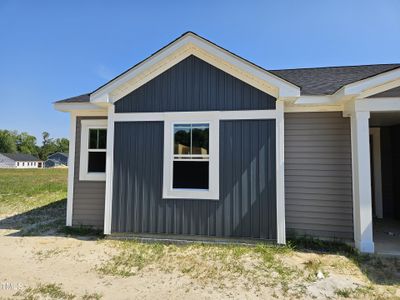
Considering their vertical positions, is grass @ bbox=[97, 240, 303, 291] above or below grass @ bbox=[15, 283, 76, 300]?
above

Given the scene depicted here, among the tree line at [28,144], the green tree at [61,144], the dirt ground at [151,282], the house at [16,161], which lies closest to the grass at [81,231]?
the dirt ground at [151,282]

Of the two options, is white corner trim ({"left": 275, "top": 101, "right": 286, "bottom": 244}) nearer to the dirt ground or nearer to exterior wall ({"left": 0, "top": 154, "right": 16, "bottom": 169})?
the dirt ground

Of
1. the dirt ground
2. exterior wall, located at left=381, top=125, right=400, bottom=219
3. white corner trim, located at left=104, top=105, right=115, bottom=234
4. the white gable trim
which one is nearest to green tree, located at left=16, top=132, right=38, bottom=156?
white corner trim, located at left=104, top=105, right=115, bottom=234

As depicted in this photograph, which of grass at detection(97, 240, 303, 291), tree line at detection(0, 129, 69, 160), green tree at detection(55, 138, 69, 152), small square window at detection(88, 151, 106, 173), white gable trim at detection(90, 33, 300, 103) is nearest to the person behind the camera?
grass at detection(97, 240, 303, 291)

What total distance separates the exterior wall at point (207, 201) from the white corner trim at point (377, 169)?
4419 mm

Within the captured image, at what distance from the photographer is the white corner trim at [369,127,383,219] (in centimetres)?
734

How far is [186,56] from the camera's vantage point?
222 inches

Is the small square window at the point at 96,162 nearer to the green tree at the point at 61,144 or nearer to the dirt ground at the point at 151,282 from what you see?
the dirt ground at the point at 151,282

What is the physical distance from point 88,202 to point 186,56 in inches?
176

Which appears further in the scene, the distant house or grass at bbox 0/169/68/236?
the distant house

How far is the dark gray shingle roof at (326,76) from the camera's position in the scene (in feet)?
19.1

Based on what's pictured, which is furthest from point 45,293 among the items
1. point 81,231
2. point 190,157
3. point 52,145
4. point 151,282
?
point 52,145

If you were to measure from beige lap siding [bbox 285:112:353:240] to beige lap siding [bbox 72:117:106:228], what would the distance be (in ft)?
15.2

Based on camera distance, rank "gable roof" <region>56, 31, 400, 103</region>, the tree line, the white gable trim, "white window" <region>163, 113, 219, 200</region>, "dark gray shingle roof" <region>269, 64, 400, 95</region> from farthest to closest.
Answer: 1. the tree line
2. "dark gray shingle roof" <region>269, 64, 400, 95</region>
3. "white window" <region>163, 113, 219, 200</region>
4. "gable roof" <region>56, 31, 400, 103</region>
5. the white gable trim
